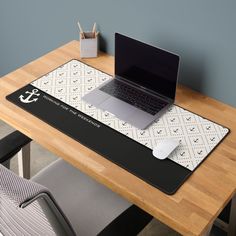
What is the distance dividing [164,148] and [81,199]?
1.30ft

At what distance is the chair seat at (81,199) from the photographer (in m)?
1.44

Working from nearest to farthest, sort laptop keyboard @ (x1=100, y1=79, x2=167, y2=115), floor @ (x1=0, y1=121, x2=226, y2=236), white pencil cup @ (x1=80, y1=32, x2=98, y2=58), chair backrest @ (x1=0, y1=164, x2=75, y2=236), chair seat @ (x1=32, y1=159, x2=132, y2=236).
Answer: chair backrest @ (x1=0, y1=164, x2=75, y2=236) < chair seat @ (x1=32, y1=159, x2=132, y2=236) < laptop keyboard @ (x1=100, y1=79, x2=167, y2=115) < white pencil cup @ (x1=80, y1=32, x2=98, y2=58) < floor @ (x1=0, y1=121, x2=226, y2=236)

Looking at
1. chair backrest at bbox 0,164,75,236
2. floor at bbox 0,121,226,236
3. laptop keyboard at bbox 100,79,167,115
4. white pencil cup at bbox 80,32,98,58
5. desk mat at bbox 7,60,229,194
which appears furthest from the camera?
floor at bbox 0,121,226,236

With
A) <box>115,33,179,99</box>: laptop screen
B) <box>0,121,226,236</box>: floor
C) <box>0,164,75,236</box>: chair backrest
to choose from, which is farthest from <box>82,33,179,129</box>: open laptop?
<box>0,121,226,236</box>: floor

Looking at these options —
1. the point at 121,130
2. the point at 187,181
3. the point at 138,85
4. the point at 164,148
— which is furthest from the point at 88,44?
the point at 187,181

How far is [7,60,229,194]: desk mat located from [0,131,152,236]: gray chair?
0.16m

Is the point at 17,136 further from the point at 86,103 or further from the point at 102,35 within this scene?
the point at 102,35

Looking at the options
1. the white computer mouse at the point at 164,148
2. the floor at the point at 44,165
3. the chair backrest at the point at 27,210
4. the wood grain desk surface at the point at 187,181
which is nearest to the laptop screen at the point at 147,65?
the wood grain desk surface at the point at 187,181

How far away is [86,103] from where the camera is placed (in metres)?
1.57

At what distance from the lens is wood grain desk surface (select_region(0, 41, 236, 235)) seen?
3.89 ft

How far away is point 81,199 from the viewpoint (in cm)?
152

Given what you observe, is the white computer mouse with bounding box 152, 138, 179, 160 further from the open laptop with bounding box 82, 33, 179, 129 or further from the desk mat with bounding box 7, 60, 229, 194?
the open laptop with bounding box 82, 33, 179, 129

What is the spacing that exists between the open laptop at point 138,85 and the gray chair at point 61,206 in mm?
301

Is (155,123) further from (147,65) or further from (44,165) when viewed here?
(44,165)
